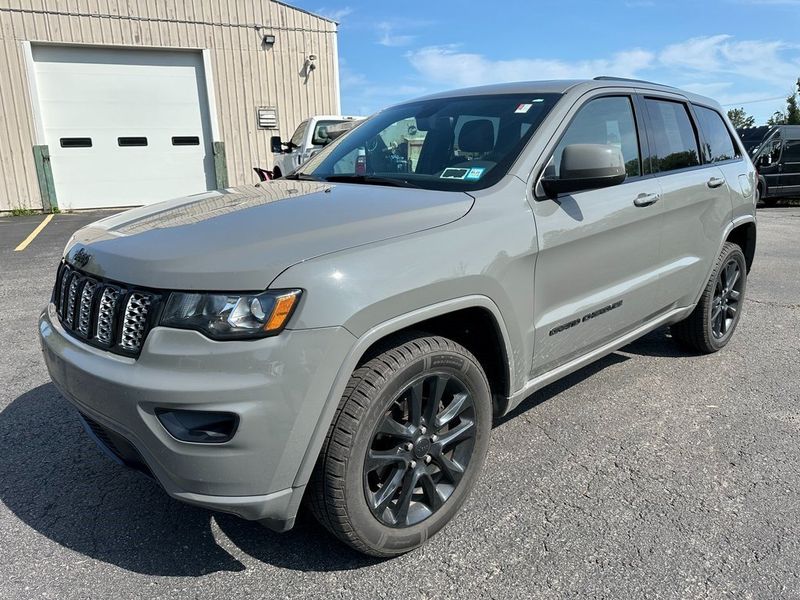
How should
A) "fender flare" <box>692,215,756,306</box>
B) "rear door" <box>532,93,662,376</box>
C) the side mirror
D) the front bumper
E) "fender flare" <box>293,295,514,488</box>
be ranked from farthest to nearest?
"fender flare" <box>692,215,756,306</box>
"rear door" <box>532,93,662,376</box>
the side mirror
"fender flare" <box>293,295,514,488</box>
the front bumper

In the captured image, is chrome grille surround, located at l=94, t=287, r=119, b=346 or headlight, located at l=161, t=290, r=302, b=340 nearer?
headlight, located at l=161, t=290, r=302, b=340

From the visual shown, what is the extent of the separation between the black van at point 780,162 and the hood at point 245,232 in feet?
49.9

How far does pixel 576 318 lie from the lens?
2.91 meters

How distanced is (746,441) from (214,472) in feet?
8.91

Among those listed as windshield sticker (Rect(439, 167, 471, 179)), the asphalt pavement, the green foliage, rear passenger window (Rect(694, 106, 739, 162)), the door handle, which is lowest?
the green foliage

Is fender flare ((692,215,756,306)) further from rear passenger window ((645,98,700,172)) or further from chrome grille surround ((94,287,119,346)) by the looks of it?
chrome grille surround ((94,287,119,346))

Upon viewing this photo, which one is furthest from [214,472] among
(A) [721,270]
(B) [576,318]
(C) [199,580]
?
(A) [721,270]

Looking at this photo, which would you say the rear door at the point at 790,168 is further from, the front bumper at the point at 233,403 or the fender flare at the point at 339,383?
the front bumper at the point at 233,403

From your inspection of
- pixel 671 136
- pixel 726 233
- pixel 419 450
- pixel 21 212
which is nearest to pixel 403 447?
pixel 419 450

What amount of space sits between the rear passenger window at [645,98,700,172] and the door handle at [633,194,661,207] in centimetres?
25

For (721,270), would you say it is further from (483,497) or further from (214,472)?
(214,472)

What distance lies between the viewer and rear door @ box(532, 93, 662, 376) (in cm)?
273

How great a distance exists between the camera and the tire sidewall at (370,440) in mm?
2094

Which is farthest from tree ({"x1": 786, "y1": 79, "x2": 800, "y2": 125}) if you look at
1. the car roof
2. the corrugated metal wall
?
the car roof
